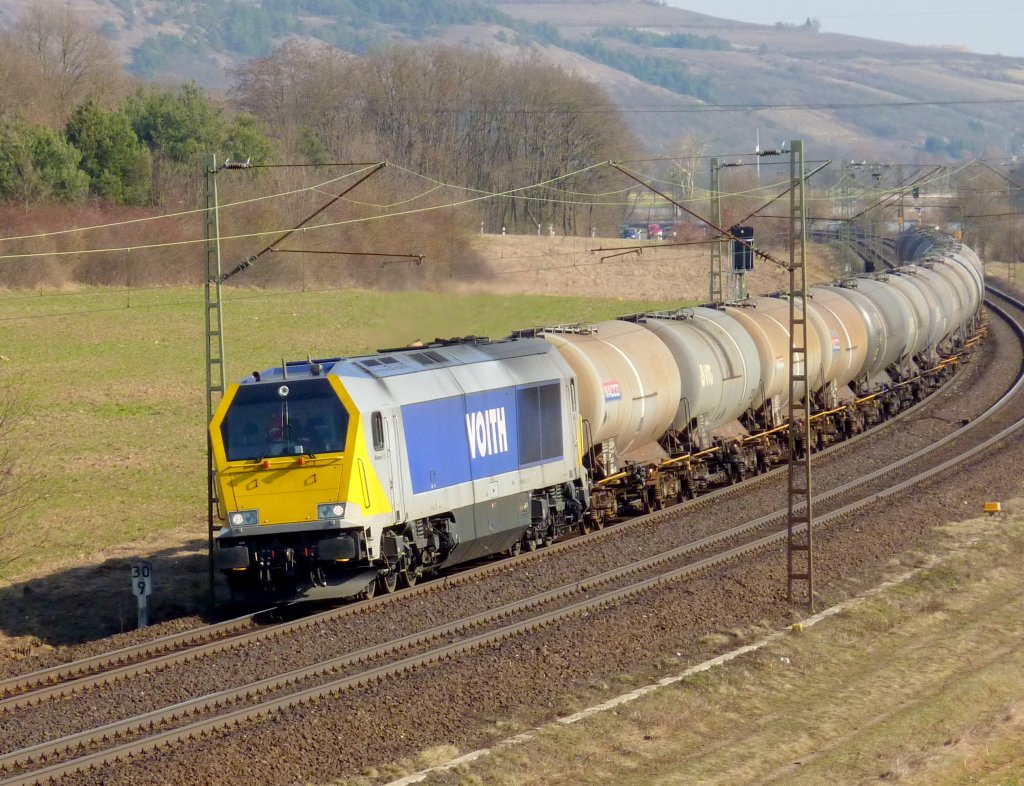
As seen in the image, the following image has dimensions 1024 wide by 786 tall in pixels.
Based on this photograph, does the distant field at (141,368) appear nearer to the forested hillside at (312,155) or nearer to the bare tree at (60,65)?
the forested hillside at (312,155)

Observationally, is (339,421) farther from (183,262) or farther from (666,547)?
(183,262)

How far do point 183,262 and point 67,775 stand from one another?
47.5m

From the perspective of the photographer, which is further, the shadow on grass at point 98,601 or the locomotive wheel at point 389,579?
the shadow on grass at point 98,601

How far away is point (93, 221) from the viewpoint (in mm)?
60656

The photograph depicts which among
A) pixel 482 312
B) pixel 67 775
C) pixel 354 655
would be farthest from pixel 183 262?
pixel 67 775

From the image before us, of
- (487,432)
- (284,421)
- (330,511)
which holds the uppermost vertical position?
(284,421)

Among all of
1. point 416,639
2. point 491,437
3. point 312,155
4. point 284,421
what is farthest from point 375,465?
point 312,155

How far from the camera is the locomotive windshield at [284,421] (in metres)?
20.0

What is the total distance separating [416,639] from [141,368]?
3086 centimetres

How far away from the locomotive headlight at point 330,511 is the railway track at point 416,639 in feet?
5.17

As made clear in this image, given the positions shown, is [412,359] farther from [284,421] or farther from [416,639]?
[416,639]

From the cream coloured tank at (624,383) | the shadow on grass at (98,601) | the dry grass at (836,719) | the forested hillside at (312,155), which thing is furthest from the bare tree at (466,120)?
the dry grass at (836,719)

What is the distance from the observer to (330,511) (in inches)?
782

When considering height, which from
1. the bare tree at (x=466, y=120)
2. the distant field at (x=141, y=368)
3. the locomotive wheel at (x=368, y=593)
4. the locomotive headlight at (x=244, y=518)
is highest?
the bare tree at (x=466, y=120)
